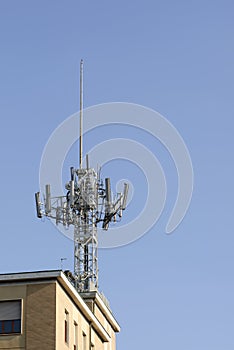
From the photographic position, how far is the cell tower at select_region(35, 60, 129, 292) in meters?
79.4

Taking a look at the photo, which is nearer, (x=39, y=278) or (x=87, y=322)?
(x=39, y=278)

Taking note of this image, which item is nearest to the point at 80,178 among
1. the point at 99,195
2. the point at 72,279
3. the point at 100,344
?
the point at 99,195

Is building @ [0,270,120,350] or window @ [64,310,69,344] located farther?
window @ [64,310,69,344]

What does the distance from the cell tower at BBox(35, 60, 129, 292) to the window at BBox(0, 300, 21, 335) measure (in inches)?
843

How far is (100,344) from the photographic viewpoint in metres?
68.2

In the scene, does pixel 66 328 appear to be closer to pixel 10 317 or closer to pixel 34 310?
pixel 34 310

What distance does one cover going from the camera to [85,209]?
80875 millimetres

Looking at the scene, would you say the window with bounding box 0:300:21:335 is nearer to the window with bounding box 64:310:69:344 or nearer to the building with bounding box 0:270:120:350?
the building with bounding box 0:270:120:350

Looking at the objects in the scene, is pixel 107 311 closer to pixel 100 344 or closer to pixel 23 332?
pixel 100 344

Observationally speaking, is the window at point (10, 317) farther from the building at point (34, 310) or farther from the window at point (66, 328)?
the window at point (66, 328)

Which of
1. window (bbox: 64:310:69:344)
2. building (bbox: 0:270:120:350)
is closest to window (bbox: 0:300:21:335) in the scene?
building (bbox: 0:270:120:350)

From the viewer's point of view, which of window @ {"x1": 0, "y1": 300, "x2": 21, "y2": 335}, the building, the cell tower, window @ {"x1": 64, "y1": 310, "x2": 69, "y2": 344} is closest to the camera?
the building

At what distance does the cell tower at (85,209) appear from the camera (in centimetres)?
7938

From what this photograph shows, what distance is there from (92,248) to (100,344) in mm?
12940
